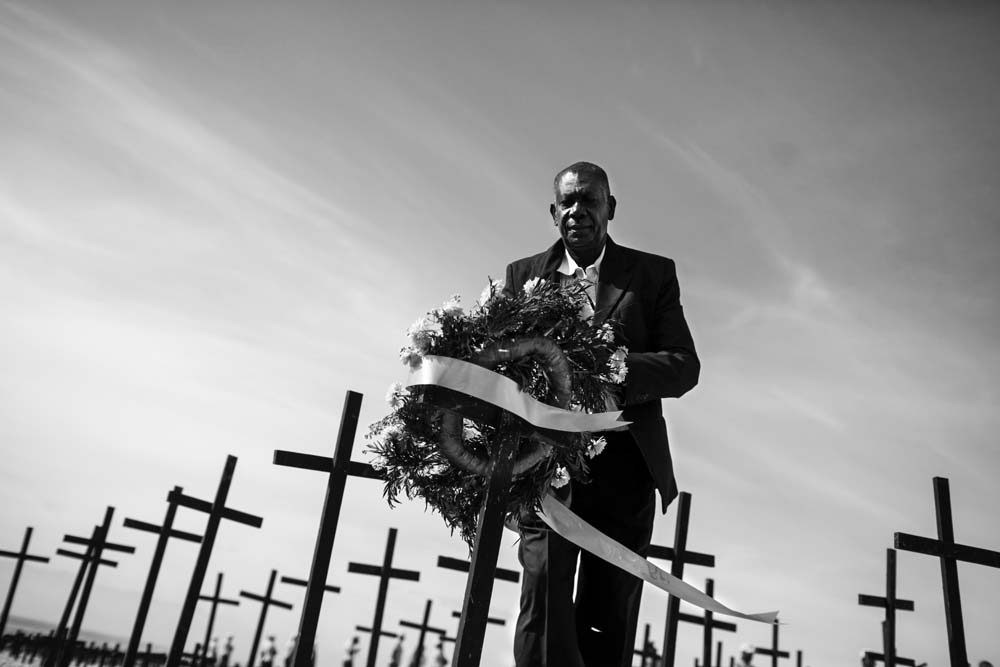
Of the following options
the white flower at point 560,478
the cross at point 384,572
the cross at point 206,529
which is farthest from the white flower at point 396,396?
the cross at point 384,572

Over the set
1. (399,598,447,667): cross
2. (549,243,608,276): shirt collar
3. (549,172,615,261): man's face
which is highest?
(549,172,615,261): man's face

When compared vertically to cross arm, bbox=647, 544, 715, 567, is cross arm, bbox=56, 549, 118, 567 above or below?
below

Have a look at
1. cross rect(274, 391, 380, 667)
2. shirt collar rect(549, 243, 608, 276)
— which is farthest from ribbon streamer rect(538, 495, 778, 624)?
cross rect(274, 391, 380, 667)

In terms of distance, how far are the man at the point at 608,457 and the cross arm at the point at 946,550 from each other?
681 cm

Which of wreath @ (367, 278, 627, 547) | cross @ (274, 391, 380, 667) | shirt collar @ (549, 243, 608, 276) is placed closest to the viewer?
wreath @ (367, 278, 627, 547)

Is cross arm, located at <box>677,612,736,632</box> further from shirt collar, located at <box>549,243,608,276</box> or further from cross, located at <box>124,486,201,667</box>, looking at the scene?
shirt collar, located at <box>549,243,608,276</box>

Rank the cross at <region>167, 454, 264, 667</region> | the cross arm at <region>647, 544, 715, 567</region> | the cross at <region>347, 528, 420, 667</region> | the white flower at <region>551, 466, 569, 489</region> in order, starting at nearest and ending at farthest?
the white flower at <region>551, 466, 569, 489</region> < the cross at <region>167, 454, 264, 667</region> < the cross arm at <region>647, 544, 715, 567</region> < the cross at <region>347, 528, 420, 667</region>

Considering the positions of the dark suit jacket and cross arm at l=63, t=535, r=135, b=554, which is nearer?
the dark suit jacket

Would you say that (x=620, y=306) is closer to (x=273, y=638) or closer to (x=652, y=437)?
(x=652, y=437)

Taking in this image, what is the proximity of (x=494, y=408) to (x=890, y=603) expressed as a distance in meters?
13.6

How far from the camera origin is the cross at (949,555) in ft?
28.6

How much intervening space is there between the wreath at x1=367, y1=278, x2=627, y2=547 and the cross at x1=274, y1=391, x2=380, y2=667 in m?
2.96

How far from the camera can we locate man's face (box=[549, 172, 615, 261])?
12.5 ft

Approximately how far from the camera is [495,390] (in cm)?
283
